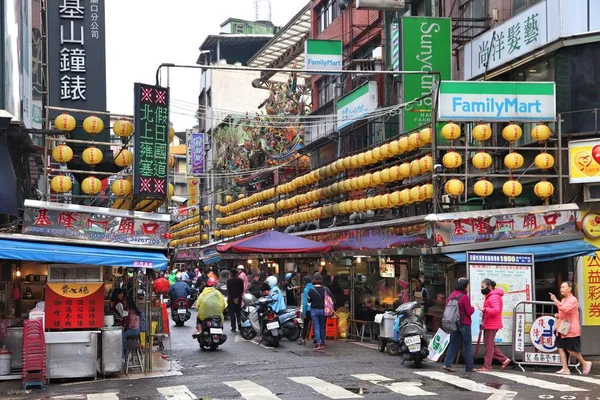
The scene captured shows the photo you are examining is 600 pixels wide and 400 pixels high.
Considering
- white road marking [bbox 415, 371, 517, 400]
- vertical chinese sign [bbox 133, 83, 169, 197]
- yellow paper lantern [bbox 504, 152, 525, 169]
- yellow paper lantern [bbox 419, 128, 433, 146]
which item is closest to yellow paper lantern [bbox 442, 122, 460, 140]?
yellow paper lantern [bbox 419, 128, 433, 146]

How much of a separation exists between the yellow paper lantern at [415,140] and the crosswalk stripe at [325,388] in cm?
815

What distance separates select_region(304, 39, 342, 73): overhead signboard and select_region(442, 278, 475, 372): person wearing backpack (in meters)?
18.5

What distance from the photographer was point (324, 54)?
34375 millimetres

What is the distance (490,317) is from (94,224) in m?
7.99

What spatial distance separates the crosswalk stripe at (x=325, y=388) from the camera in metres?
13.4

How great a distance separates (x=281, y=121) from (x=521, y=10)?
22041 mm

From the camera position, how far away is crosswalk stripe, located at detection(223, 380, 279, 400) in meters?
13.4

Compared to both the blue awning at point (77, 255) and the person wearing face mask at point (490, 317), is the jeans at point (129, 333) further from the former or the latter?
the person wearing face mask at point (490, 317)

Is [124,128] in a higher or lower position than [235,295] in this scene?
higher

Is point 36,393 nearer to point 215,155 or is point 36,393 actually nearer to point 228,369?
point 228,369

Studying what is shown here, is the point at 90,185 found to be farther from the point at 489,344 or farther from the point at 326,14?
the point at 326,14

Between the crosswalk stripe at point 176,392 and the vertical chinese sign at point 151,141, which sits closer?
the crosswalk stripe at point 176,392

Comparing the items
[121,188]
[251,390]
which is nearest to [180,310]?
[121,188]

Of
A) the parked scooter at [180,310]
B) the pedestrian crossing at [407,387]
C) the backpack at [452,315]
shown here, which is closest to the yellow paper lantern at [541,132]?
the backpack at [452,315]
